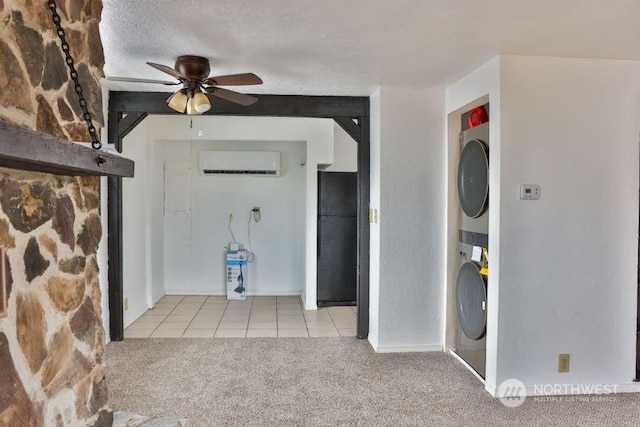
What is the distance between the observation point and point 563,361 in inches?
105

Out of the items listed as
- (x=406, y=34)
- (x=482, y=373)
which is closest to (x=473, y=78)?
(x=406, y=34)

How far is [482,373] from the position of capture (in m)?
2.93

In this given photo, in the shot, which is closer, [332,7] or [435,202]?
[332,7]

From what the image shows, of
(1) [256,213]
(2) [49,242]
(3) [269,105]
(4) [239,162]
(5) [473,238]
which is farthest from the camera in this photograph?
(1) [256,213]

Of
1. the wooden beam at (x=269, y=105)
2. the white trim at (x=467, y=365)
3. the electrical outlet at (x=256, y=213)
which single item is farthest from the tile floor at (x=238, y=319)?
the wooden beam at (x=269, y=105)

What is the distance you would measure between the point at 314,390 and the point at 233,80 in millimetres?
2056

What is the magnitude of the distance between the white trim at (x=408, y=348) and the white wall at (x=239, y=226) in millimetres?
2238

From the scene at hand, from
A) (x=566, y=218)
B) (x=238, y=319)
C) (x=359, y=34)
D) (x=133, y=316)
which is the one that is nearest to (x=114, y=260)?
(x=133, y=316)

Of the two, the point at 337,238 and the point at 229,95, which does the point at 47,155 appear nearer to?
the point at 229,95

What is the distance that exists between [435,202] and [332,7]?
1903 mm

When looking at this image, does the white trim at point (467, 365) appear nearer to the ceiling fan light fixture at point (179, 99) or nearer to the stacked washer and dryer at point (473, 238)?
the stacked washer and dryer at point (473, 238)

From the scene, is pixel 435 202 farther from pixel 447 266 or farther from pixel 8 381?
pixel 8 381

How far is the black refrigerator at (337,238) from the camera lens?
199 inches

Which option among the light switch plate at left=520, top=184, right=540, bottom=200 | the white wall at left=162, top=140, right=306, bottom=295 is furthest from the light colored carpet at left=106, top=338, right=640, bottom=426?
the white wall at left=162, top=140, right=306, bottom=295
